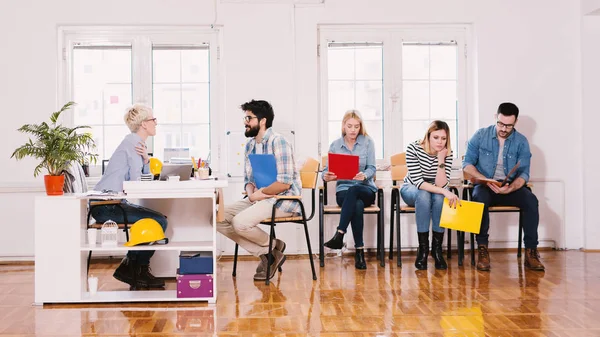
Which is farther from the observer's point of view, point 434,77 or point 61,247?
point 434,77

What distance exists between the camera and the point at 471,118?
6.76 m

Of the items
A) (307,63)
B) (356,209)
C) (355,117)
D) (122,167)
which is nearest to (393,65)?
(307,63)

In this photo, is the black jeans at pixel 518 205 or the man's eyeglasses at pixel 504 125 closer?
the black jeans at pixel 518 205

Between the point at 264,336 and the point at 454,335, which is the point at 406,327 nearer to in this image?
the point at 454,335

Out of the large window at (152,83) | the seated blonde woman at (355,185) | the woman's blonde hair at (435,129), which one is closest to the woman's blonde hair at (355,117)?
the seated blonde woman at (355,185)

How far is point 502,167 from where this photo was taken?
19.7 ft

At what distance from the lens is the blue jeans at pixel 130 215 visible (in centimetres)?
478

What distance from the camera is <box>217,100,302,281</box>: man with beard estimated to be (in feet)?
16.8

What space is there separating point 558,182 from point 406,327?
3.62m

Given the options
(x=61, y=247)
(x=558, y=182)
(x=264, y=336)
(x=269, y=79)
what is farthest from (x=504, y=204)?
(x=61, y=247)

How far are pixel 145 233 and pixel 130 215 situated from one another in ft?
1.18

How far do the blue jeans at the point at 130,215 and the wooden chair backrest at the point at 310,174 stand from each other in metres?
1.22

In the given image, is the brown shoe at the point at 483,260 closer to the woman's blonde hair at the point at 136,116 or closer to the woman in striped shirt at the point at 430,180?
the woman in striped shirt at the point at 430,180

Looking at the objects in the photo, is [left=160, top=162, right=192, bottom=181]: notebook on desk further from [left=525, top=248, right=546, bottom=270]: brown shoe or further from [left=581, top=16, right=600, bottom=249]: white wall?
[left=581, top=16, right=600, bottom=249]: white wall
